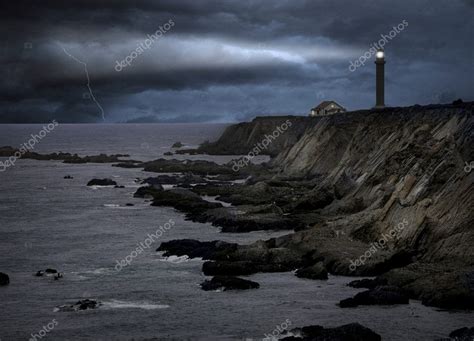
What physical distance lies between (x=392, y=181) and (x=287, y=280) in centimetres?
2007

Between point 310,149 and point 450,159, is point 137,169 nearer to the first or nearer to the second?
point 310,149

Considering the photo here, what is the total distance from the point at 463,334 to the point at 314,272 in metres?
13.3

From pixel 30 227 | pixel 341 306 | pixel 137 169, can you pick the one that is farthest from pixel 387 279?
pixel 137 169

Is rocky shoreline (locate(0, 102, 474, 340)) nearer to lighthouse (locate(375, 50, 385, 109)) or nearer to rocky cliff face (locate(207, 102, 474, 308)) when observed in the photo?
rocky cliff face (locate(207, 102, 474, 308))

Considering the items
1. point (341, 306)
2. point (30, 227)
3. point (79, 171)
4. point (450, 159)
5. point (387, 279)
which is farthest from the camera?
point (79, 171)

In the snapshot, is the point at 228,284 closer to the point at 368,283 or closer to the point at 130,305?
the point at 130,305

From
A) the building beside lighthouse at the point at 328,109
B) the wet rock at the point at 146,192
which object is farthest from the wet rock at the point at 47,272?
the building beside lighthouse at the point at 328,109

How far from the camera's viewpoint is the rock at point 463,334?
26052 mm

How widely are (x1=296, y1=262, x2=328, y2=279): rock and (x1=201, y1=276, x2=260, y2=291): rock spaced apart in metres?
3.42

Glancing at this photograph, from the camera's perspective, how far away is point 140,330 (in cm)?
3025

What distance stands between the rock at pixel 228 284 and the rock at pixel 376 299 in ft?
19.3

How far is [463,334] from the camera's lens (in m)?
26.6

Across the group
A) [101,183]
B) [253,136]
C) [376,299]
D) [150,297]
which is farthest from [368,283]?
[253,136]

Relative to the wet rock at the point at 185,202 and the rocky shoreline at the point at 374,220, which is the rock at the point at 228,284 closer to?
the rocky shoreline at the point at 374,220
